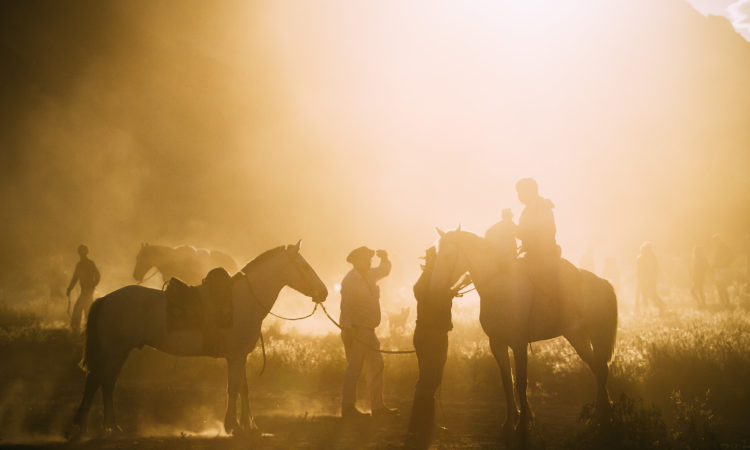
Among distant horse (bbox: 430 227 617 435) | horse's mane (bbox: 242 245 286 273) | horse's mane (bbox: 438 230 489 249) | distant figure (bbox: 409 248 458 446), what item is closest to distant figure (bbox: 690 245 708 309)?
distant horse (bbox: 430 227 617 435)

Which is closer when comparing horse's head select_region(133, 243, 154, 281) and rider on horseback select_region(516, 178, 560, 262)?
rider on horseback select_region(516, 178, 560, 262)

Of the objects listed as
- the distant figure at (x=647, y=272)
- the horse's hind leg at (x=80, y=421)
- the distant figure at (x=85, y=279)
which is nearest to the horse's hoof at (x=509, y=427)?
the horse's hind leg at (x=80, y=421)

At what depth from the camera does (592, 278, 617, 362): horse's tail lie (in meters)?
8.84

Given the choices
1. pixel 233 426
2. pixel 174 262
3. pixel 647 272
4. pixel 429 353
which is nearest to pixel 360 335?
pixel 429 353

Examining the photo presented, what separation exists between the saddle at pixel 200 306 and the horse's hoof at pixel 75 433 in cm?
171

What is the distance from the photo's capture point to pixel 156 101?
4776 inches

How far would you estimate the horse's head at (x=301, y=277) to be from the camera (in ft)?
28.8

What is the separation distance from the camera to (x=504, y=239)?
8203 mm

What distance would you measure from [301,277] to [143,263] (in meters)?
10.1

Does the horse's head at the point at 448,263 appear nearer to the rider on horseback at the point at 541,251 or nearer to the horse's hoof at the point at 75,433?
the rider on horseback at the point at 541,251

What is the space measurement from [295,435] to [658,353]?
8.29 meters

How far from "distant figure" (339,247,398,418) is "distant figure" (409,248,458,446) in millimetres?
2045

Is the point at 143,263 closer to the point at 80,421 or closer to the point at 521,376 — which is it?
the point at 80,421

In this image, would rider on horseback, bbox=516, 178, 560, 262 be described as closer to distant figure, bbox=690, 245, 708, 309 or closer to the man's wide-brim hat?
the man's wide-brim hat
